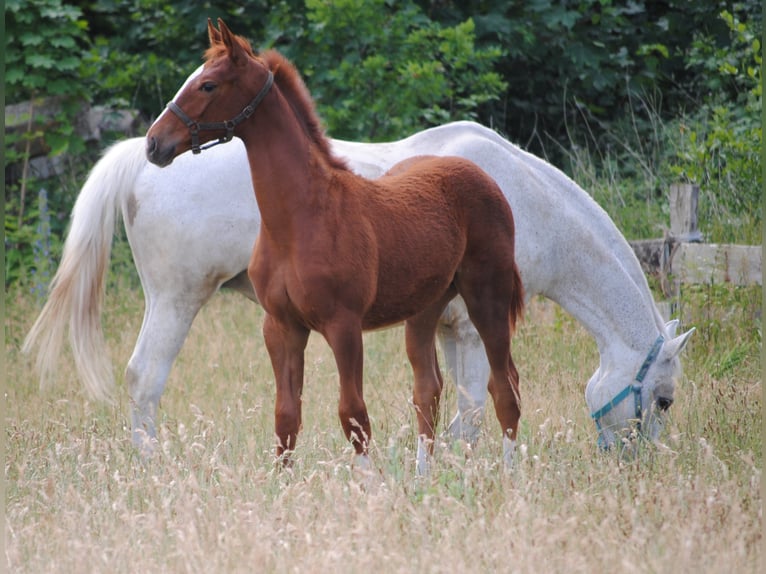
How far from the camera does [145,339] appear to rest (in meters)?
5.12

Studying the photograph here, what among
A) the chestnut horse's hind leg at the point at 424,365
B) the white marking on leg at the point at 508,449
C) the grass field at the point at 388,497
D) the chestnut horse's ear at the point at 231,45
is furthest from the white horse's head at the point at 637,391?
the chestnut horse's ear at the point at 231,45

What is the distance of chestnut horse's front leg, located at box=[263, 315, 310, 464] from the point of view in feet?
13.3

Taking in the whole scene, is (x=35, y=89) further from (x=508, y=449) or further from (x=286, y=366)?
(x=508, y=449)

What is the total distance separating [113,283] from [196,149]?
546cm

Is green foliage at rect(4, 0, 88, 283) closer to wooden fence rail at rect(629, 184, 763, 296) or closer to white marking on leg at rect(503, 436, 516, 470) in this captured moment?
wooden fence rail at rect(629, 184, 763, 296)

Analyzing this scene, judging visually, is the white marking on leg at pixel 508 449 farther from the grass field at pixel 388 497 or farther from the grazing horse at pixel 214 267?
the grazing horse at pixel 214 267

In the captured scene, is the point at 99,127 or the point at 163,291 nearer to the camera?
the point at 163,291

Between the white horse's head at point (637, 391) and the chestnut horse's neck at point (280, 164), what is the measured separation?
1.93 m

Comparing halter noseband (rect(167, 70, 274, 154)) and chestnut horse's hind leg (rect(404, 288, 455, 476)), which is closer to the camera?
halter noseband (rect(167, 70, 274, 154))

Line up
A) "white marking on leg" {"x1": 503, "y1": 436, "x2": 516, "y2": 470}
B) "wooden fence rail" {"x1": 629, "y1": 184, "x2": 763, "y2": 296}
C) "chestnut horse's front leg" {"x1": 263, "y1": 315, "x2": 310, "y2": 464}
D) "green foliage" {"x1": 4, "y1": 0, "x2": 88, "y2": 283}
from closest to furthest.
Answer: "chestnut horse's front leg" {"x1": 263, "y1": 315, "x2": 310, "y2": 464}
"white marking on leg" {"x1": 503, "y1": 436, "x2": 516, "y2": 470}
"wooden fence rail" {"x1": 629, "y1": 184, "x2": 763, "y2": 296}
"green foliage" {"x1": 4, "y1": 0, "x2": 88, "y2": 283}

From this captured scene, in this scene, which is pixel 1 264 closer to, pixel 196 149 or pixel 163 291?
pixel 163 291

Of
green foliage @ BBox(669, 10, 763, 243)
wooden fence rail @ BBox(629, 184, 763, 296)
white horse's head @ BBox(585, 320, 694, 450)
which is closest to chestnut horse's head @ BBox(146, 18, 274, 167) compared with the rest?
white horse's head @ BBox(585, 320, 694, 450)

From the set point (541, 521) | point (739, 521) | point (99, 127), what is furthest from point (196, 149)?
point (99, 127)

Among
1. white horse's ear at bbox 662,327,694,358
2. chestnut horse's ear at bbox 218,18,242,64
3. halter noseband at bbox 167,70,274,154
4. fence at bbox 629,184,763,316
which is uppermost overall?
chestnut horse's ear at bbox 218,18,242,64
